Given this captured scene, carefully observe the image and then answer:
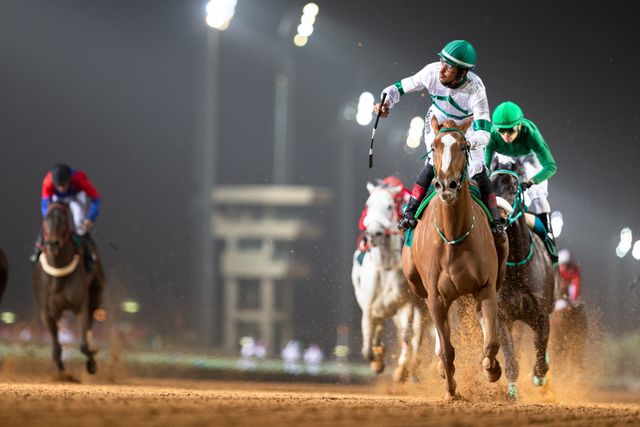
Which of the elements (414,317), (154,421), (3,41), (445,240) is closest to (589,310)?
(414,317)

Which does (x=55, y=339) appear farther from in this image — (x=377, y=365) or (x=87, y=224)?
(x=377, y=365)

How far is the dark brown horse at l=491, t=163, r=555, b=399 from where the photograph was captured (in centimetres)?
1198

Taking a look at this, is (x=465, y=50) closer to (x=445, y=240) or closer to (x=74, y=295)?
(x=445, y=240)

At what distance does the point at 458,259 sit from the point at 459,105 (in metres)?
1.75

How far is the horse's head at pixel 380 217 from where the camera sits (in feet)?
49.1

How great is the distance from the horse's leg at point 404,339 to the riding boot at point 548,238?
265 centimetres

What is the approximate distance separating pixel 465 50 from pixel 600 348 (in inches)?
299

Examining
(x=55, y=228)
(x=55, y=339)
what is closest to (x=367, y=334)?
(x=55, y=339)

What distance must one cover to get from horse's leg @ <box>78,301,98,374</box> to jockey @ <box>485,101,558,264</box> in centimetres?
608

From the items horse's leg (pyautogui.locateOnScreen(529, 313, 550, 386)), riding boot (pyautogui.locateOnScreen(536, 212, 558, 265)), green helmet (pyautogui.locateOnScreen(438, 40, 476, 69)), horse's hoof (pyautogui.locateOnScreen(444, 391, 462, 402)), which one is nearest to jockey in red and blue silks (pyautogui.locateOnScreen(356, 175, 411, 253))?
riding boot (pyautogui.locateOnScreen(536, 212, 558, 265))

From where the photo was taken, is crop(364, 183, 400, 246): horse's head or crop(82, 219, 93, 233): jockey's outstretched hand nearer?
crop(364, 183, 400, 246): horse's head

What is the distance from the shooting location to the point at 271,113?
43125 mm

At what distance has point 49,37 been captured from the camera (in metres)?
35.3

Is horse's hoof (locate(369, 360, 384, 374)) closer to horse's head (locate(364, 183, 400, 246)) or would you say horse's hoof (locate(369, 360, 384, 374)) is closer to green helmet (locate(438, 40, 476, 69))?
horse's head (locate(364, 183, 400, 246))
